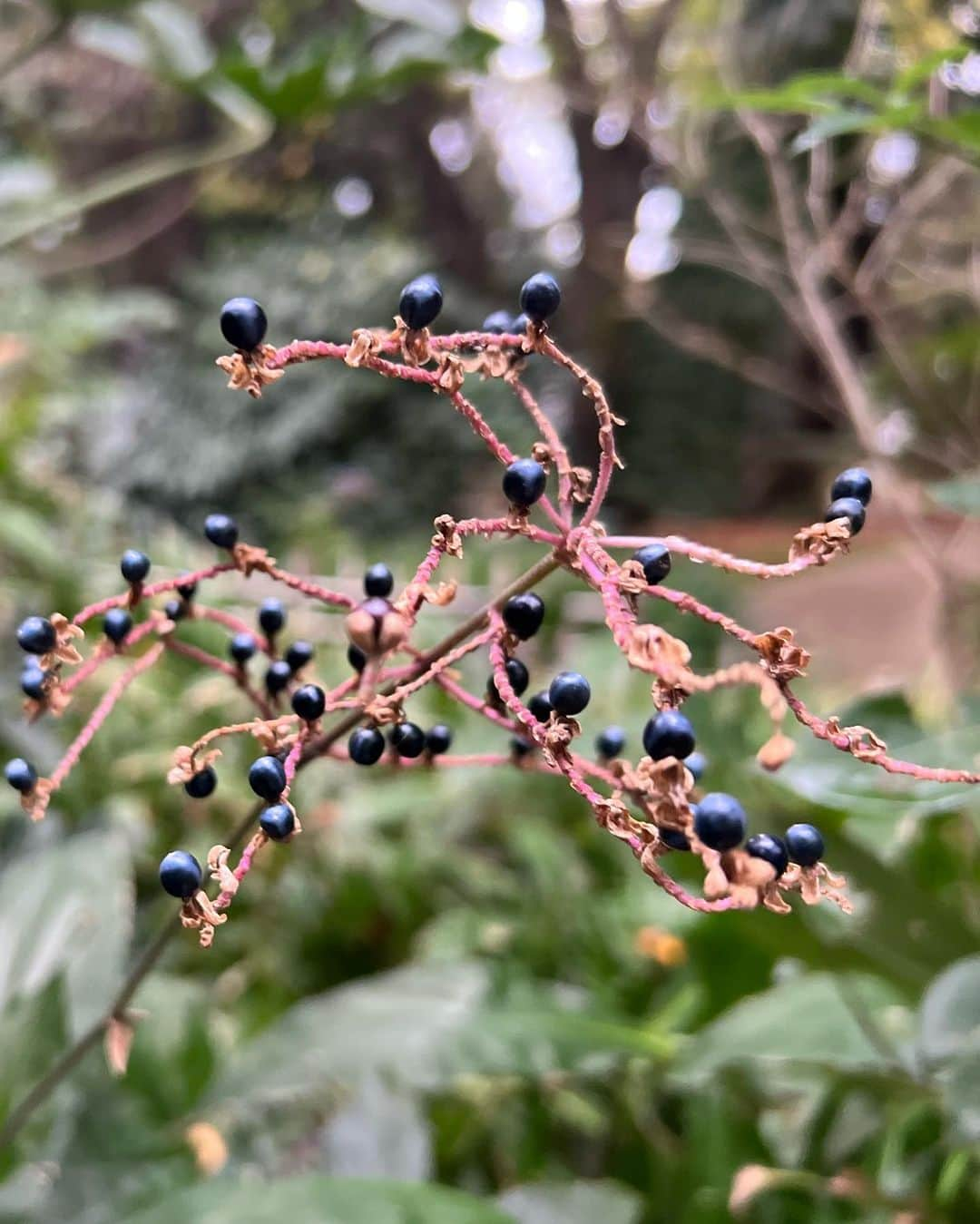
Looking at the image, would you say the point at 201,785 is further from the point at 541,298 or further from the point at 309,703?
the point at 541,298

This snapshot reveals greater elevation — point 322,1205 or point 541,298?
point 541,298

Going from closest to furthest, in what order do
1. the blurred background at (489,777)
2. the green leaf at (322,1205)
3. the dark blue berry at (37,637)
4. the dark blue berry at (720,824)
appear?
the dark blue berry at (720,824)
the dark blue berry at (37,637)
the green leaf at (322,1205)
the blurred background at (489,777)

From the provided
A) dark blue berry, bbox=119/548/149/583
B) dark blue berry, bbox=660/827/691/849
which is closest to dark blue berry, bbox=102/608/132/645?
dark blue berry, bbox=119/548/149/583

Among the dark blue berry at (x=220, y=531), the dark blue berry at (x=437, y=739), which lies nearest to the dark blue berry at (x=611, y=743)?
the dark blue berry at (x=437, y=739)

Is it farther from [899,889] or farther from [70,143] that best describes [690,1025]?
[70,143]

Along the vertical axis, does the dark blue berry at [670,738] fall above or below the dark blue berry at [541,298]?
below

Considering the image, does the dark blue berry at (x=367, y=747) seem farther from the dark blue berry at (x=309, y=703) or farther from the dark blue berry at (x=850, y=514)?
the dark blue berry at (x=850, y=514)

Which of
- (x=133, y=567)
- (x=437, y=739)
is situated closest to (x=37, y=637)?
(x=133, y=567)
